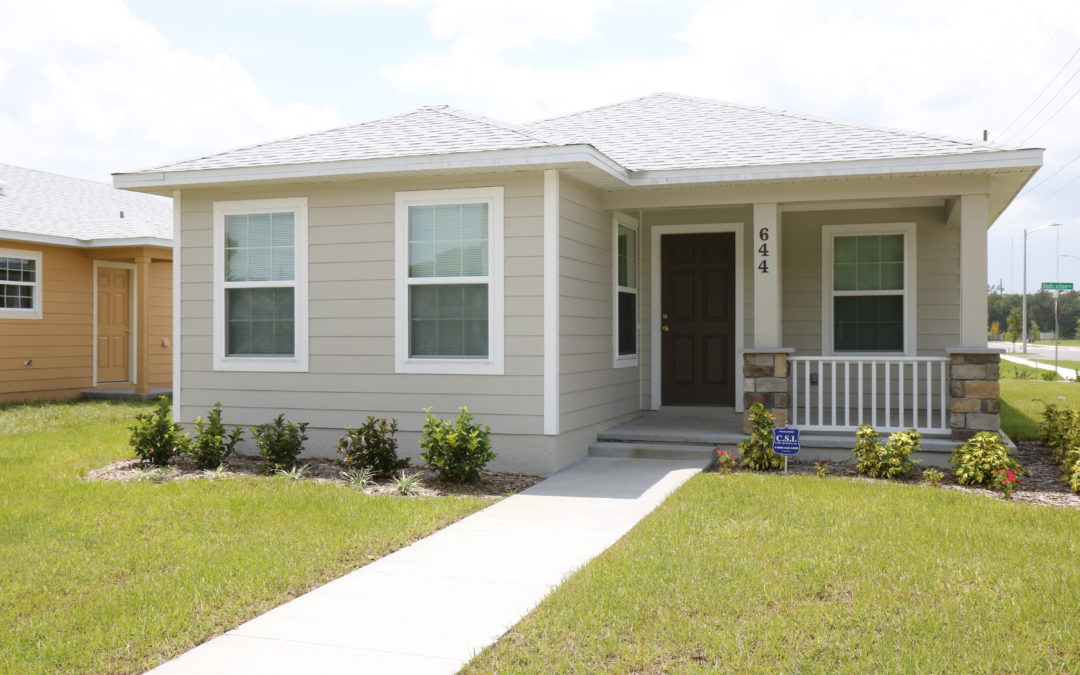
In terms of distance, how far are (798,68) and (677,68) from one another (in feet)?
9.27

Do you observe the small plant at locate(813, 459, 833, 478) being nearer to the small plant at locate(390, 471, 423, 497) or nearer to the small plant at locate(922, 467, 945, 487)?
the small plant at locate(922, 467, 945, 487)

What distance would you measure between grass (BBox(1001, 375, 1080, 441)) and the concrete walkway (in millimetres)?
6308

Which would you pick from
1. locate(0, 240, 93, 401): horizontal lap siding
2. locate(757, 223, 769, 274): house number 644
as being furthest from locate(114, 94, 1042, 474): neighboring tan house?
locate(0, 240, 93, 401): horizontal lap siding

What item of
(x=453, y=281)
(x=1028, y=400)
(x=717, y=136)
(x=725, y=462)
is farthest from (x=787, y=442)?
(x=1028, y=400)

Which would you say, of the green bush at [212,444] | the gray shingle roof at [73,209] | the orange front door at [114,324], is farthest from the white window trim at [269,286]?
the orange front door at [114,324]

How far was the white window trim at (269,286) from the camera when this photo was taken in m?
8.70

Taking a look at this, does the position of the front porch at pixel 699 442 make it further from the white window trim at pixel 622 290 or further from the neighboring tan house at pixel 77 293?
the neighboring tan house at pixel 77 293

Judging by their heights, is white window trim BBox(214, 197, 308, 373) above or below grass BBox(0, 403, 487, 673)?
above

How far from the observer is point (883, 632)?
3912 millimetres

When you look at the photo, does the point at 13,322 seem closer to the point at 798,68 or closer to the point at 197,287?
the point at 197,287

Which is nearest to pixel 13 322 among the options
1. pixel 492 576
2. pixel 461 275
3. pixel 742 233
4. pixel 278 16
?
pixel 278 16

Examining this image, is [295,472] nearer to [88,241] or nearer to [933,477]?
[933,477]

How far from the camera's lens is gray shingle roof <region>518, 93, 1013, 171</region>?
8.45m

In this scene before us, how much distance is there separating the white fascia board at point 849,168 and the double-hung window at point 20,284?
34.9 ft
